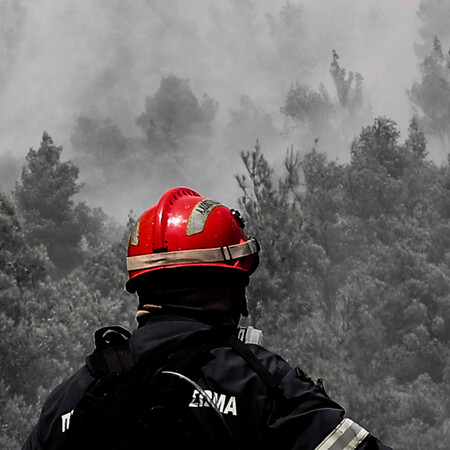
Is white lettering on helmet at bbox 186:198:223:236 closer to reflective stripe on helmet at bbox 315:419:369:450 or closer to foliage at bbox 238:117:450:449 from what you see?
reflective stripe on helmet at bbox 315:419:369:450

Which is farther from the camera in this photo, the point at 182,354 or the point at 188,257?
the point at 188,257

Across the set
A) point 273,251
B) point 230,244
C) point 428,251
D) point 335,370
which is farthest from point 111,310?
point 230,244

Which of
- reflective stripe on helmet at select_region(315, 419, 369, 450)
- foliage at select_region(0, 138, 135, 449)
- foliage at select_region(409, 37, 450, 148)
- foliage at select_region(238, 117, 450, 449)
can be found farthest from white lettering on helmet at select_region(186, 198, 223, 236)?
foliage at select_region(409, 37, 450, 148)

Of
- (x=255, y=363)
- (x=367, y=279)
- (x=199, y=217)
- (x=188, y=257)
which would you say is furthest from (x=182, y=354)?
(x=367, y=279)

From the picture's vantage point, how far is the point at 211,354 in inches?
61.3

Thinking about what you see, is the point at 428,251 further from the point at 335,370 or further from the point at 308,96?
the point at 308,96

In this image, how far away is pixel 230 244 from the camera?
1.96 metres

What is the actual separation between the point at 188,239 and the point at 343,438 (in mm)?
805

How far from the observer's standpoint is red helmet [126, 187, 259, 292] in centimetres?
187

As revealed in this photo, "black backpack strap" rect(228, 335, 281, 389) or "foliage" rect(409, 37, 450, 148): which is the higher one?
"foliage" rect(409, 37, 450, 148)

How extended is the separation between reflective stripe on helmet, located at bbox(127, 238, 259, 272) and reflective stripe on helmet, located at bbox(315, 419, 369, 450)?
0.68 m

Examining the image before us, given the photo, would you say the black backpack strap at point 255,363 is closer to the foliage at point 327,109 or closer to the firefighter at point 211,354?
the firefighter at point 211,354

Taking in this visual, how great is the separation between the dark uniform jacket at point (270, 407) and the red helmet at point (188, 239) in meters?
0.34

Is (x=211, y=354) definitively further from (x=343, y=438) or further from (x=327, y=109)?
(x=327, y=109)
